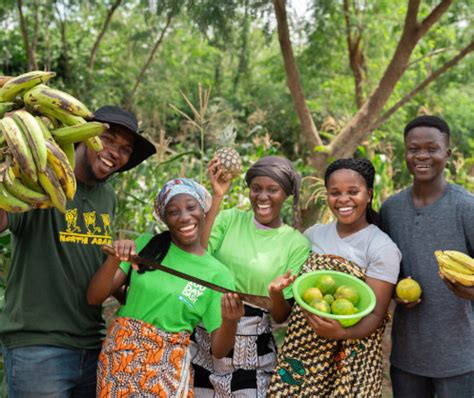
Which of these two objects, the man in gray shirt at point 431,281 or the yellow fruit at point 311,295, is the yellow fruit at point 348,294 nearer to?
the yellow fruit at point 311,295

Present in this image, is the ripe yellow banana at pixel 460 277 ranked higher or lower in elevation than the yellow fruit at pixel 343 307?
higher

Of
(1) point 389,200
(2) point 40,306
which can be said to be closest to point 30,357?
(2) point 40,306

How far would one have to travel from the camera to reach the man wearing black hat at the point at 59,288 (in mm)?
2008

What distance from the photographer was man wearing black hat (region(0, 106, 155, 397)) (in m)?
2.01

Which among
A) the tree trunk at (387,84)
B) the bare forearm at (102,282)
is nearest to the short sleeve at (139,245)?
the bare forearm at (102,282)

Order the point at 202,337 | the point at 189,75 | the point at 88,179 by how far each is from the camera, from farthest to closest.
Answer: the point at 189,75 < the point at 202,337 < the point at 88,179

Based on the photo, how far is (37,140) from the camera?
138 cm

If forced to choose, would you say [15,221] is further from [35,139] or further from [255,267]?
[255,267]

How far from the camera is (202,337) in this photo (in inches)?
91.9

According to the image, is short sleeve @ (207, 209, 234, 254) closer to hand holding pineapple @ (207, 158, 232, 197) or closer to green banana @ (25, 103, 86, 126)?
hand holding pineapple @ (207, 158, 232, 197)

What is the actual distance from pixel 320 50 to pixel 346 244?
6267 millimetres

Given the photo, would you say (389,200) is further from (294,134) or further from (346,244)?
(294,134)

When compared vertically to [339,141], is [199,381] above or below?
below

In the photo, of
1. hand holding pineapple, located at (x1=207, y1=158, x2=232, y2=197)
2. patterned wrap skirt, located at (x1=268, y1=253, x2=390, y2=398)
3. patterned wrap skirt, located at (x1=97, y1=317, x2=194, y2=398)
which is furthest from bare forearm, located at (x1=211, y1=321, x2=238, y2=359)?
hand holding pineapple, located at (x1=207, y1=158, x2=232, y2=197)
